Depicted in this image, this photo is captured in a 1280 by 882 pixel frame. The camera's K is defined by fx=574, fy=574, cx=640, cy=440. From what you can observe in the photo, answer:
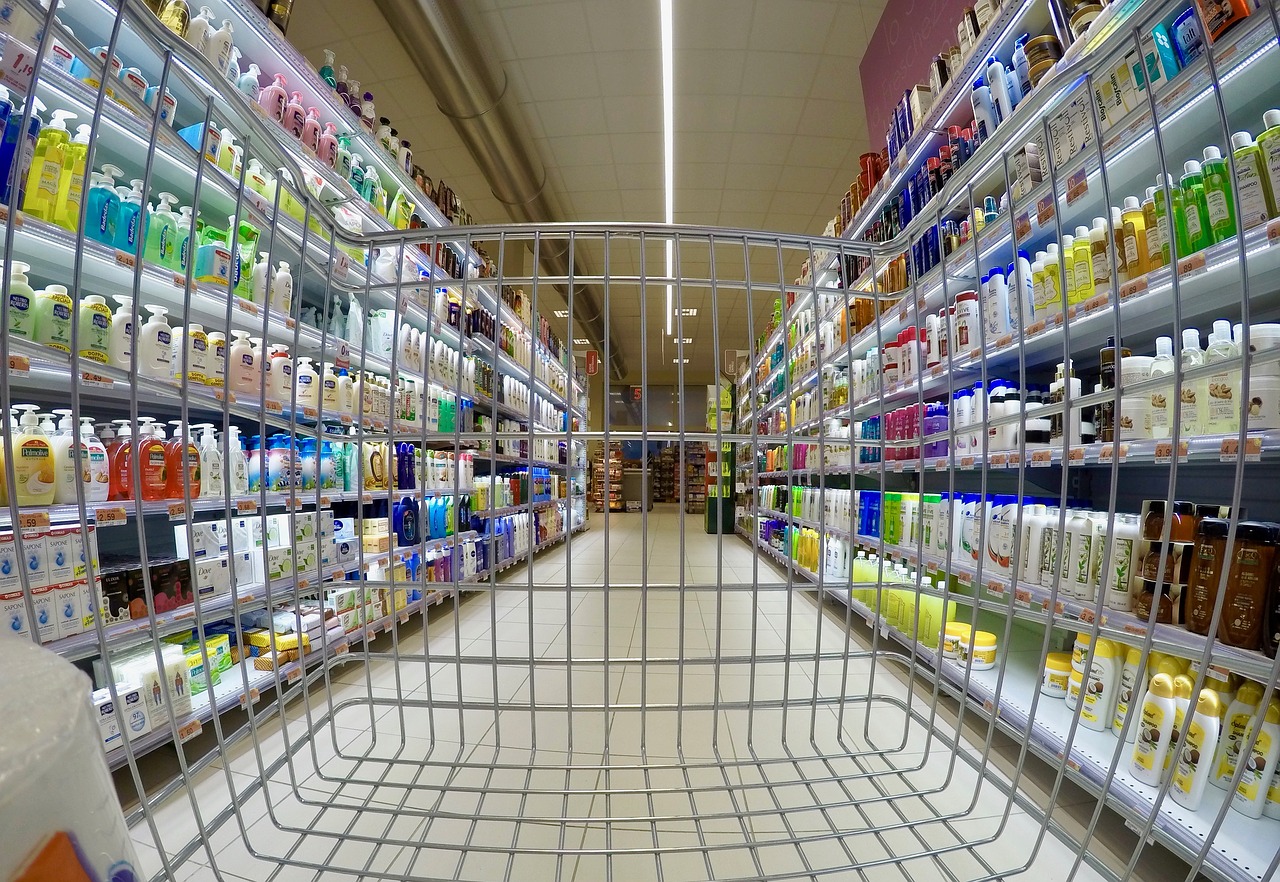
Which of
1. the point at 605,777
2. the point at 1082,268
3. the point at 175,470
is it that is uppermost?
the point at 1082,268

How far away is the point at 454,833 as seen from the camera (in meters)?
1.32

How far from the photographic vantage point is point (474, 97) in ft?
15.4

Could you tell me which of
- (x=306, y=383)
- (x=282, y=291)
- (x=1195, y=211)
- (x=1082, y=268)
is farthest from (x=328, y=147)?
(x=1195, y=211)

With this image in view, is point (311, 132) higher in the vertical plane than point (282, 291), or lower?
higher

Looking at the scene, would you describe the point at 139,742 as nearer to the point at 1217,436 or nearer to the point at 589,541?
the point at 1217,436

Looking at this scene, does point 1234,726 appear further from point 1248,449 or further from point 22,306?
point 22,306

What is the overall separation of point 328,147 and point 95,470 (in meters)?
1.73

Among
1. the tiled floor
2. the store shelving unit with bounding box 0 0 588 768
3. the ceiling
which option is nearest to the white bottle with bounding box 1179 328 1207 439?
the tiled floor

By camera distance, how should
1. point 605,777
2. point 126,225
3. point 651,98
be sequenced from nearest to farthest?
point 605,777 < point 126,225 < point 651,98

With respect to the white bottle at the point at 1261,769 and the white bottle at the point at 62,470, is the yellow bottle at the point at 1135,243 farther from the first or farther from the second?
the white bottle at the point at 62,470

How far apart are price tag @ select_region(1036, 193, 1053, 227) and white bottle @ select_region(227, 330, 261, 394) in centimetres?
283

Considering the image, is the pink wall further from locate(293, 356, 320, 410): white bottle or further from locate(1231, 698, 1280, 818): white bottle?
locate(293, 356, 320, 410): white bottle

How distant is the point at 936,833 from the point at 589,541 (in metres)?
7.05

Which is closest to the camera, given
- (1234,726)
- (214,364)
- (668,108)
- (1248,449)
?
(1248,449)
